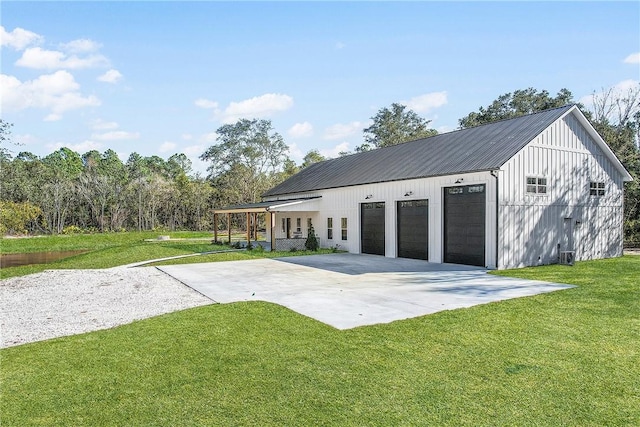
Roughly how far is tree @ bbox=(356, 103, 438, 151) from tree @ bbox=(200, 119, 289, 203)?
37.3 feet

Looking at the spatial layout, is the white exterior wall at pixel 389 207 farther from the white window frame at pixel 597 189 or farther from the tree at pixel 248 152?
the tree at pixel 248 152

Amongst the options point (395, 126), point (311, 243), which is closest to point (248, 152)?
point (395, 126)

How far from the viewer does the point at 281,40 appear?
1563 centimetres

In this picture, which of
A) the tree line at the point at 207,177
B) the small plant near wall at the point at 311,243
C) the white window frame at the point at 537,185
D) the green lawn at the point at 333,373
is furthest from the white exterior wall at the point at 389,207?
the tree line at the point at 207,177

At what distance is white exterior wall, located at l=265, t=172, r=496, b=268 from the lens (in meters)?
12.5

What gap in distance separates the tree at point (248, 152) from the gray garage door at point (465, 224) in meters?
33.7

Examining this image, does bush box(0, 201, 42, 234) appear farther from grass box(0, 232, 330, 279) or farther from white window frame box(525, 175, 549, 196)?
white window frame box(525, 175, 549, 196)

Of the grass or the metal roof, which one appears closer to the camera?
the metal roof

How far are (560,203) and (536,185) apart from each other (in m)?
1.58

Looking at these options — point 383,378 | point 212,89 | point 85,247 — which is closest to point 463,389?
point 383,378

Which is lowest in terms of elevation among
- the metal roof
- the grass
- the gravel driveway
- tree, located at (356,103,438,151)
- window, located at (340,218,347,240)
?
the grass

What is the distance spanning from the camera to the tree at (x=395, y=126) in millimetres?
46628

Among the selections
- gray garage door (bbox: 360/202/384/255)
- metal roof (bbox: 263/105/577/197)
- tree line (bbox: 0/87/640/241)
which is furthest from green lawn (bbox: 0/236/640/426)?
tree line (bbox: 0/87/640/241)

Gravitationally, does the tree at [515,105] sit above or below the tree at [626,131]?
above
